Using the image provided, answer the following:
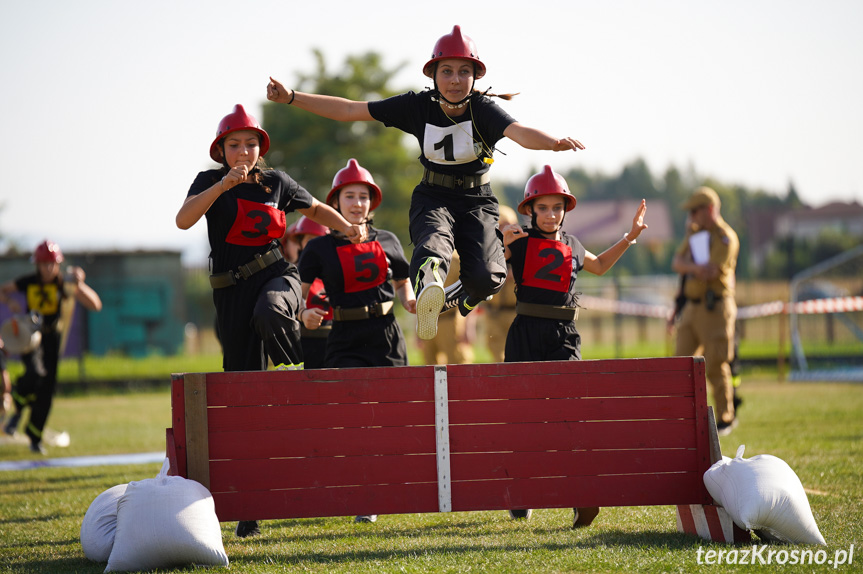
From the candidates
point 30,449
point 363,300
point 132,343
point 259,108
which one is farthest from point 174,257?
point 363,300

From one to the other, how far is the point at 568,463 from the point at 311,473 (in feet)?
4.68

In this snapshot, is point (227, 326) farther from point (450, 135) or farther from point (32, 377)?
point (32, 377)

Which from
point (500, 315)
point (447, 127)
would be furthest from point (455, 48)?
point (500, 315)

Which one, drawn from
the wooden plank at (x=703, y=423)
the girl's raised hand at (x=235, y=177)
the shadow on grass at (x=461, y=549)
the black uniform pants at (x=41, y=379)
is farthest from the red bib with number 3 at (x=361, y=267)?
the black uniform pants at (x=41, y=379)

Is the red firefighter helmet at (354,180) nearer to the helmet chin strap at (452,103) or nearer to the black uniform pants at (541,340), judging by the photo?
the helmet chin strap at (452,103)

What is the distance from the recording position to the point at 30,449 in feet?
37.9

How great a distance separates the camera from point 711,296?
10641mm

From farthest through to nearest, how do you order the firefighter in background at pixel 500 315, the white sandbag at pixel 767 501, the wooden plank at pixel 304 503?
the firefighter in background at pixel 500 315 < the wooden plank at pixel 304 503 < the white sandbag at pixel 767 501

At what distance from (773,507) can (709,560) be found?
48cm

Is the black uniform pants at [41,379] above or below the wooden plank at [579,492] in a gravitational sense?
above

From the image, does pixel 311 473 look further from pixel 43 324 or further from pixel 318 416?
pixel 43 324

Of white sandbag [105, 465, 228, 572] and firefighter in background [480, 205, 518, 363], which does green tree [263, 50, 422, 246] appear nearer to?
firefighter in background [480, 205, 518, 363]

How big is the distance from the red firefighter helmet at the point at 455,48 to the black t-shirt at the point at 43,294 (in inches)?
279

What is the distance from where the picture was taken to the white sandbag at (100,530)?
4992 millimetres
